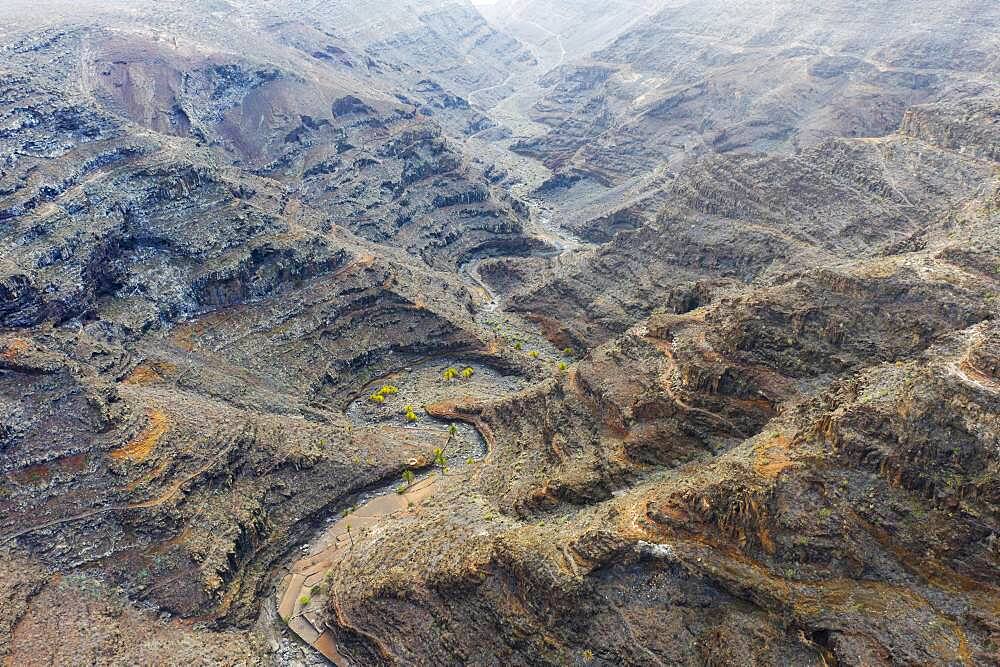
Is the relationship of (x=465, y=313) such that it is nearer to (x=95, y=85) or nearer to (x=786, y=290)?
(x=786, y=290)

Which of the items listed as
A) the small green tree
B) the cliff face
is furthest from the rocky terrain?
the small green tree

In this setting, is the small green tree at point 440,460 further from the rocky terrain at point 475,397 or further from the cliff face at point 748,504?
the cliff face at point 748,504

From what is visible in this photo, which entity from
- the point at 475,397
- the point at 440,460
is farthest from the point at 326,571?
the point at 475,397

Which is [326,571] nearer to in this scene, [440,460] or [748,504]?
[440,460]

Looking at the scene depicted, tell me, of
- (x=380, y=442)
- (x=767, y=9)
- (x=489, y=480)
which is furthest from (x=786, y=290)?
(x=767, y=9)

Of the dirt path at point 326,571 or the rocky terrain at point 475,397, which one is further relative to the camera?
the dirt path at point 326,571

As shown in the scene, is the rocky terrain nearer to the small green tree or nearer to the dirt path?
the dirt path

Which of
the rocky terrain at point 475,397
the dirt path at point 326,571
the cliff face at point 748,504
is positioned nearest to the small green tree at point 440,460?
the rocky terrain at point 475,397

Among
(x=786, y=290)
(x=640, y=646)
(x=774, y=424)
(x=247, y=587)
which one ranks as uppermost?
(x=786, y=290)
